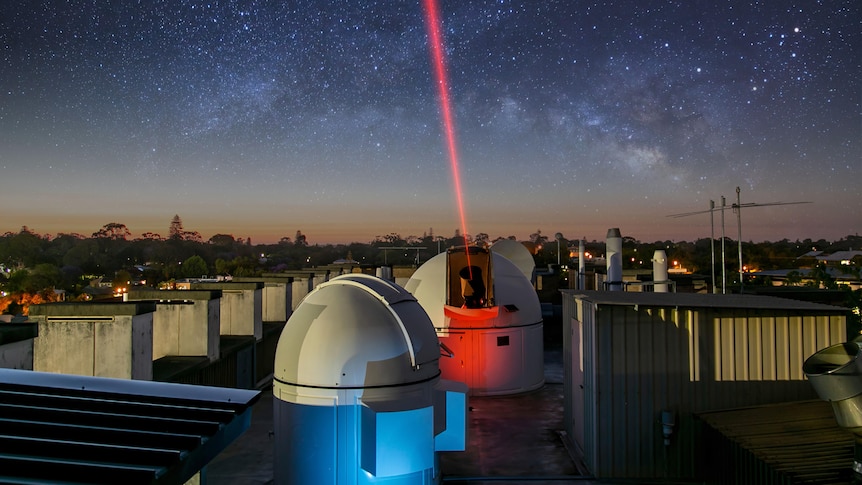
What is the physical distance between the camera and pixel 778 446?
7832mm

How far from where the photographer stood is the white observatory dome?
340 inches

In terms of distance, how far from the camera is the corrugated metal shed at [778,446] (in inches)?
274

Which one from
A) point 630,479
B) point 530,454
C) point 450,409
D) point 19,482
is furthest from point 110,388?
point 530,454

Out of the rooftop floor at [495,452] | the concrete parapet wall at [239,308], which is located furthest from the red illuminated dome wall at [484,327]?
the concrete parapet wall at [239,308]

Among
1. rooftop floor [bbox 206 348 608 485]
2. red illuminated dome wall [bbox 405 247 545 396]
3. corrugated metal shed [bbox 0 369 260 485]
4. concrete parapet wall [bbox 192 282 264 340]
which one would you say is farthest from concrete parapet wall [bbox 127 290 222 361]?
corrugated metal shed [bbox 0 369 260 485]

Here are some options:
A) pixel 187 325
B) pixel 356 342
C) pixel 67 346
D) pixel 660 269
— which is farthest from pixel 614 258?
pixel 67 346

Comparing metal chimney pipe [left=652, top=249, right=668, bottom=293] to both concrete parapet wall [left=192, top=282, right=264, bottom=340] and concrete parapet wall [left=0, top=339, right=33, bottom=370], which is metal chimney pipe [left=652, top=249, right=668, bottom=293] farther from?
concrete parapet wall [left=0, top=339, right=33, bottom=370]

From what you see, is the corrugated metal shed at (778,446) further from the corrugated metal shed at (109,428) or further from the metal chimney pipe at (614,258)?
the corrugated metal shed at (109,428)

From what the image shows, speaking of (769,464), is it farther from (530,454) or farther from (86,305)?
(86,305)

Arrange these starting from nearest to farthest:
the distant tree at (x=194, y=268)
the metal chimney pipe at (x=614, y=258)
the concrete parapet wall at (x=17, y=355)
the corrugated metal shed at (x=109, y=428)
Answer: the corrugated metal shed at (x=109, y=428) → the concrete parapet wall at (x=17, y=355) → the metal chimney pipe at (x=614, y=258) → the distant tree at (x=194, y=268)

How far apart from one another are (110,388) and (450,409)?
18.6 feet

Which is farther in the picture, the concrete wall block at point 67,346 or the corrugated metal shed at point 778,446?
the concrete wall block at point 67,346

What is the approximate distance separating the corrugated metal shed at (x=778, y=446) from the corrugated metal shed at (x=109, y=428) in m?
6.27

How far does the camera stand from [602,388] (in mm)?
10469
